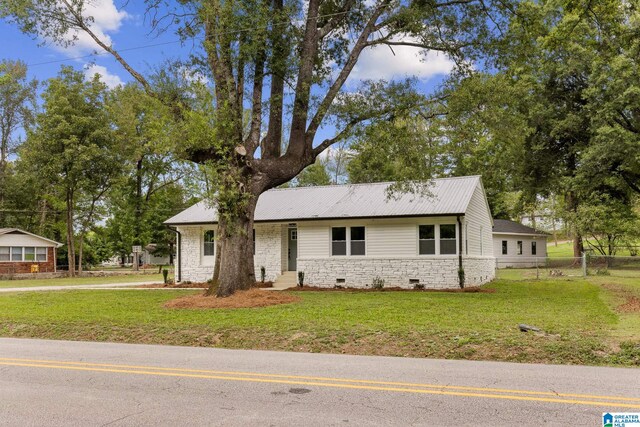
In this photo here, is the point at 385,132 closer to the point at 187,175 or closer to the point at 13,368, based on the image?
the point at 187,175

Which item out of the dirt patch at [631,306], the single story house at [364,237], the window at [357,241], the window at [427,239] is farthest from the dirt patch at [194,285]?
the dirt patch at [631,306]

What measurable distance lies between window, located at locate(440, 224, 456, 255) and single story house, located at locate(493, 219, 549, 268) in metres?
18.1

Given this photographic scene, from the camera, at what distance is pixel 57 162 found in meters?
33.4

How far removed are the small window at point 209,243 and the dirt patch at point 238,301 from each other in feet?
29.1

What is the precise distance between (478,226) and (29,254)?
30.6 meters

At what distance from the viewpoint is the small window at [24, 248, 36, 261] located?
1433 inches

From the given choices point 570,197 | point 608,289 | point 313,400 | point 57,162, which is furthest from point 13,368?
point 570,197

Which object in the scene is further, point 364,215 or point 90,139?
point 90,139

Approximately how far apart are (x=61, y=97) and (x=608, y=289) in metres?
32.4

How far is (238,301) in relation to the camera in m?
14.3

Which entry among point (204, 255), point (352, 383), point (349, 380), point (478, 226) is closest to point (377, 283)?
point (478, 226)

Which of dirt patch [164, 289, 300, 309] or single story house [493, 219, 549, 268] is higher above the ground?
single story house [493, 219, 549, 268]

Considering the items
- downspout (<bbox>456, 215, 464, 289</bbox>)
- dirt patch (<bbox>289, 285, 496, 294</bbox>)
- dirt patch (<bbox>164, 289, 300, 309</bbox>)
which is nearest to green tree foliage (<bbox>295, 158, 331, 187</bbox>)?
dirt patch (<bbox>289, 285, 496, 294</bbox>)

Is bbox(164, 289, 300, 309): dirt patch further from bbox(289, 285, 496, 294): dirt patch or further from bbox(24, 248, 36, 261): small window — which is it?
bbox(24, 248, 36, 261): small window
